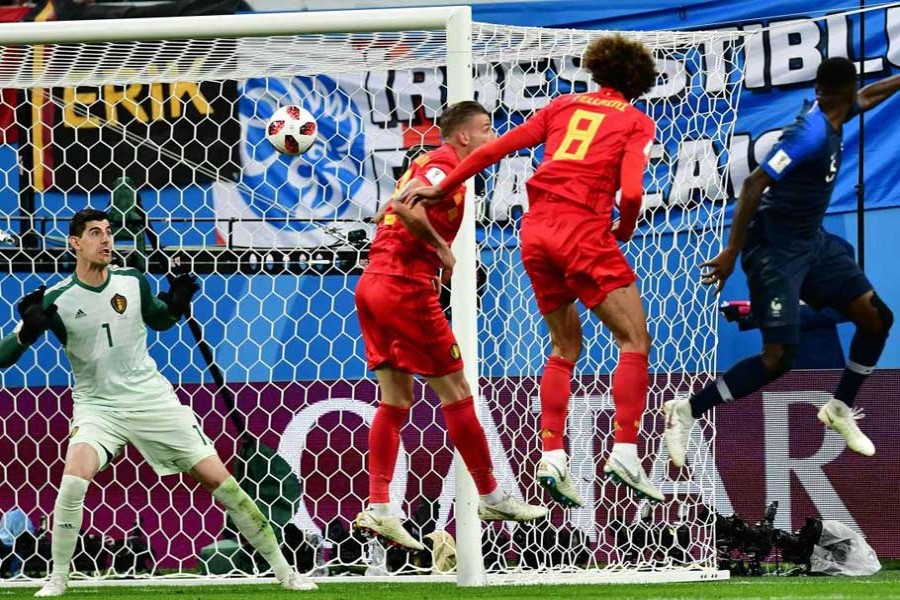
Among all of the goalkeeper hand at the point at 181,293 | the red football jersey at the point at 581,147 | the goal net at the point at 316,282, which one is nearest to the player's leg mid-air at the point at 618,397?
the red football jersey at the point at 581,147

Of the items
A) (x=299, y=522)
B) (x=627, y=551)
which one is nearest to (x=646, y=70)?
(x=627, y=551)

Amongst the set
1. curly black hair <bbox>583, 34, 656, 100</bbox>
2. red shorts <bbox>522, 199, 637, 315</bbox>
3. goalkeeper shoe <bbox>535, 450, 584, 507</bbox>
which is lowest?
goalkeeper shoe <bbox>535, 450, 584, 507</bbox>

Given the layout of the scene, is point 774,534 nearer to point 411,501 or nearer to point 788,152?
point 411,501

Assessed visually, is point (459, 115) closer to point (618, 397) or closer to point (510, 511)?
point (618, 397)

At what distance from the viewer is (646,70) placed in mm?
6406

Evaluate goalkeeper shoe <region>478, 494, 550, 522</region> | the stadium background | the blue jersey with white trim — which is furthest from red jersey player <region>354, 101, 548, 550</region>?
the stadium background

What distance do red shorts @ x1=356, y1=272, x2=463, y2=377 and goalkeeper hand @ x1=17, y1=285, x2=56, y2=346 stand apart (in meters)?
1.50

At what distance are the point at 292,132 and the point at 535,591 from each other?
2.71 meters

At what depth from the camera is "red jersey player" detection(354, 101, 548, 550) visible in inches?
273

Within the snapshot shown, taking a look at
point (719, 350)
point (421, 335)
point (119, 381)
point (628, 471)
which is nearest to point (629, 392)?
point (628, 471)

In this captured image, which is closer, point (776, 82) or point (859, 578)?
point (859, 578)

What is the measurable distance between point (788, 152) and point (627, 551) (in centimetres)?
266

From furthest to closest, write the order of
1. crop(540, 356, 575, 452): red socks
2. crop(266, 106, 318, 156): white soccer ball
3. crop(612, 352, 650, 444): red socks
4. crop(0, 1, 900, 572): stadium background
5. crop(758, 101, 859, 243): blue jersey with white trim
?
crop(0, 1, 900, 572): stadium background < crop(266, 106, 318, 156): white soccer ball < crop(758, 101, 859, 243): blue jersey with white trim < crop(540, 356, 575, 452): red socks < crop(612, 352, 650, 444): red socks

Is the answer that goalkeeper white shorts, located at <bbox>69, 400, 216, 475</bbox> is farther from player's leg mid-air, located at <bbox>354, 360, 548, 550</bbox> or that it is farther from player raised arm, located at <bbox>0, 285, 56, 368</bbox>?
player's leg mid-air, located at <bbox>354, 360, 548, 550</bbox>
